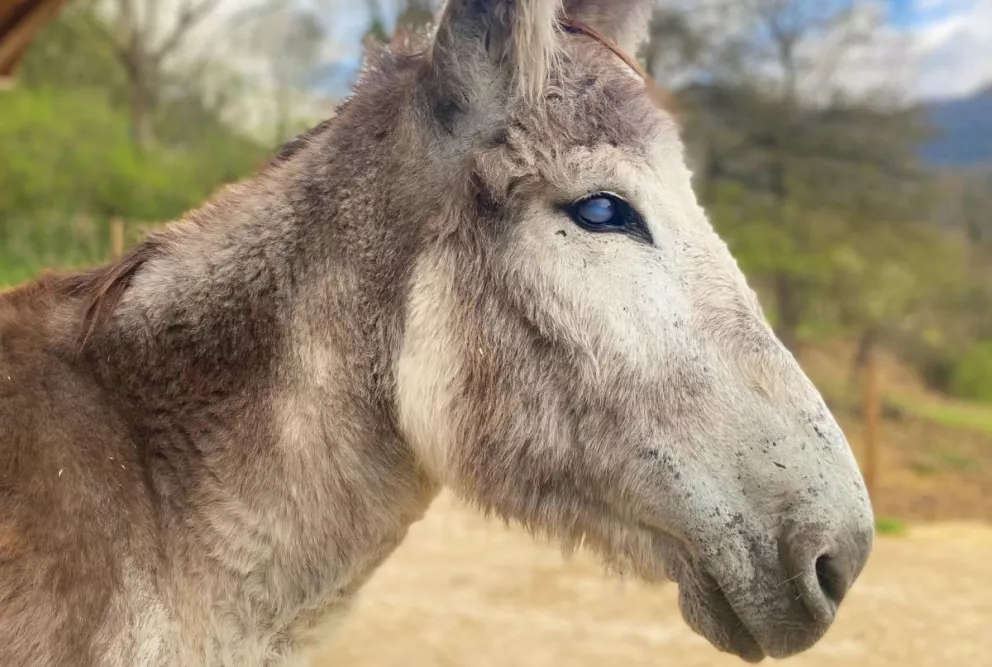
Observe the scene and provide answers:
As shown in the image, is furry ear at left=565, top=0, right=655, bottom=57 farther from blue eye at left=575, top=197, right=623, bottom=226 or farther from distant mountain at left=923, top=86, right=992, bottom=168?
distant mountain at left=923, top=86, right=992, bottom=168

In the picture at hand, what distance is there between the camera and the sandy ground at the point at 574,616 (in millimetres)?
5168

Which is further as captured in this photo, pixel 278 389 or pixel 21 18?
pixel 21 18

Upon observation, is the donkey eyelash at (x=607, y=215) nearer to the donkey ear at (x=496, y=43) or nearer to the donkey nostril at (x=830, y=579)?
the donkey ear at (x=496, y=43)

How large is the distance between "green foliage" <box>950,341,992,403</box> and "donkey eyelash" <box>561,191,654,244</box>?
21.6 m

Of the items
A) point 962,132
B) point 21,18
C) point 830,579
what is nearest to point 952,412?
point 962,132

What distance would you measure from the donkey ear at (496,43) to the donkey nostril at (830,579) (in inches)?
45.0

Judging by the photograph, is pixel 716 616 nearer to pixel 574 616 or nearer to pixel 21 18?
pixel 574 616

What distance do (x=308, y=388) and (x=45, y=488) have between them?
1.71ft

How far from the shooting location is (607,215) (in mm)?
1670

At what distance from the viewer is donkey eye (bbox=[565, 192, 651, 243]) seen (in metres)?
1.67

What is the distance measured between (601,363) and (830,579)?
0.62 metres

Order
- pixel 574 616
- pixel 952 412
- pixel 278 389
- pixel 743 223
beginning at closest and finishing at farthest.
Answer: pixel 278 389 < pixel 574 616 < pixel 743 223 < pixel 952 412

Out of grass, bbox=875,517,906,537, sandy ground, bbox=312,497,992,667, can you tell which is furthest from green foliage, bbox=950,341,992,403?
sandy ground, bbox=312,497,992,667

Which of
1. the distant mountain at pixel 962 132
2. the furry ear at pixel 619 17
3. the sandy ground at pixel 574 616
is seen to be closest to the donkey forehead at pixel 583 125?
the furry ear at pixel 619 17
